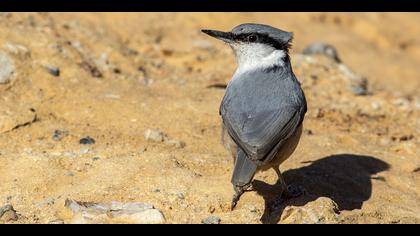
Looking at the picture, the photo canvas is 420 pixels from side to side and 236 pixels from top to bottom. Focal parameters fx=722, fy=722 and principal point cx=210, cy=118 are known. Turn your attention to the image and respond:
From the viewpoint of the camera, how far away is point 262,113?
18.9 ft

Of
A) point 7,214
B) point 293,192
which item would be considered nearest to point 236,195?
point 293,192

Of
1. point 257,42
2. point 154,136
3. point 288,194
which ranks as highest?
point 257,42

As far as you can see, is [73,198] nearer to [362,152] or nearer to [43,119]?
[43,119]

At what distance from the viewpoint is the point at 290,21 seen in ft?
41.1

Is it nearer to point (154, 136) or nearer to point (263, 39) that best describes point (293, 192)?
point (263, 39)

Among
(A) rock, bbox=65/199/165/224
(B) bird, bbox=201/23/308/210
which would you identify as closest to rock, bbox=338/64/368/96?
(B) bird, bbox=201/23/308/210

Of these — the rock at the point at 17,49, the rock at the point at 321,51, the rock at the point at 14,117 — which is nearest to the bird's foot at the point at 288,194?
the rock at the point at 14,117

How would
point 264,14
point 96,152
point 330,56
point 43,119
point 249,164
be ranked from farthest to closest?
point 264,14 < point 330,56 < point 43,119 < point 96,152 < point 249,164

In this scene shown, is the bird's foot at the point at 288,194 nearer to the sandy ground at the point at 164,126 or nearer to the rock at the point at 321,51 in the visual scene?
the sandy ground at the point at 164,126

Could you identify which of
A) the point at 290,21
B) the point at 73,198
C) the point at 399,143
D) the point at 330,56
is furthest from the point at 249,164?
the point at 290,21

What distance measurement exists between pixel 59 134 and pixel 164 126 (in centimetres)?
108

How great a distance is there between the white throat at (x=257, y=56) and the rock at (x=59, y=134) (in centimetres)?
181

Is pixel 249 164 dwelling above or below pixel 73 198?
above

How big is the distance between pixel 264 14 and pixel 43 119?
5.99m
